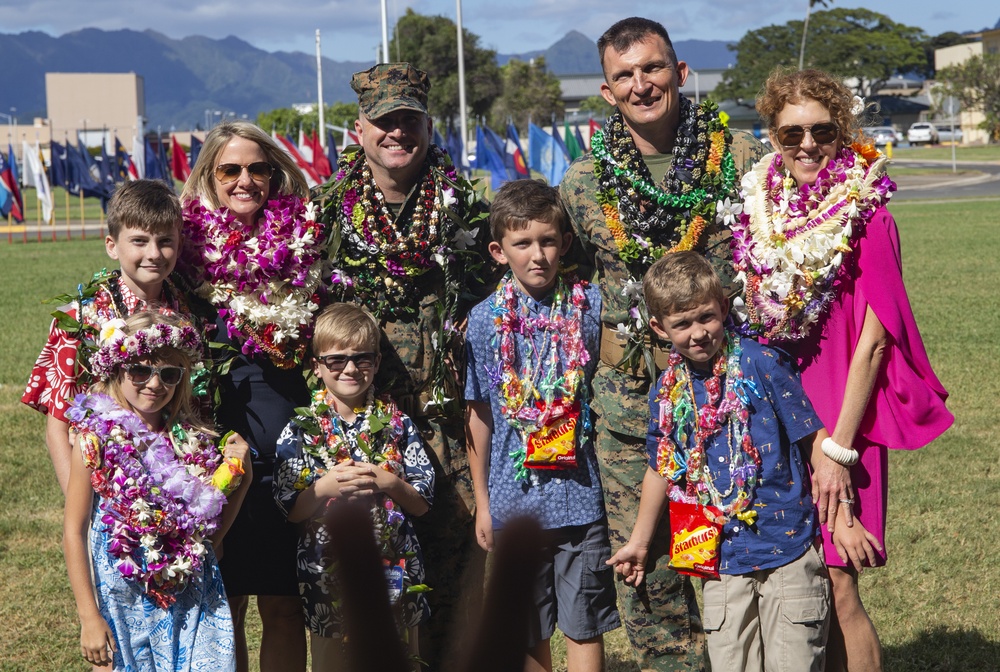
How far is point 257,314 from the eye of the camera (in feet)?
12.3

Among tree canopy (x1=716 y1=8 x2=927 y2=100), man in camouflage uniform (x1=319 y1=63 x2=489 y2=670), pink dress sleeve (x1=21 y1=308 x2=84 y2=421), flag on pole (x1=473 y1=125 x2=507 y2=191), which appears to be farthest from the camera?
tree canopy (x1=716 y1=8 x2=927 y2=100)

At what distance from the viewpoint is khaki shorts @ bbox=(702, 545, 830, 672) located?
336 centimetres

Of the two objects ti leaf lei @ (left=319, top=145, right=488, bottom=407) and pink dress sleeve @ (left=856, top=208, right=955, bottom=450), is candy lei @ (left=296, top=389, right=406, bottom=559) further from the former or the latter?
pink dress sleeve @ (left=856, top=208, right=955, bottom=450)

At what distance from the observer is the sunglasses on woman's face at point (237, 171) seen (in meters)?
3.88

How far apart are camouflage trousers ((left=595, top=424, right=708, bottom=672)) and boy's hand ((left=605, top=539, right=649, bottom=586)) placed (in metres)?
0.08

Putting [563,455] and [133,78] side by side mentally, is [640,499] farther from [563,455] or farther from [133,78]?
[133,78]

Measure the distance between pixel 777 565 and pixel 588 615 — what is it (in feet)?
2.51

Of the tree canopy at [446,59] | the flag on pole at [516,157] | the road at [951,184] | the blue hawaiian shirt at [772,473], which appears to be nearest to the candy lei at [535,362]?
the blue hawaiian shirt at [772,473]

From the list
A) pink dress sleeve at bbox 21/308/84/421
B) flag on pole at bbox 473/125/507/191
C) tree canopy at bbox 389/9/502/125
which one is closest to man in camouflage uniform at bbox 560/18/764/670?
pink dress sleeve at bbox 21/308/84/421

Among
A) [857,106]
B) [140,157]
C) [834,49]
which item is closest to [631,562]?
[857,106]

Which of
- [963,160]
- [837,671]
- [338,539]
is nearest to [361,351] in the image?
[837,671]

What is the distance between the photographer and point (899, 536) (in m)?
6.14

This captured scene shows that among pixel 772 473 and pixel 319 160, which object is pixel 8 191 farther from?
pixel 772 473

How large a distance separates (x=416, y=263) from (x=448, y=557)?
47.2 inches
